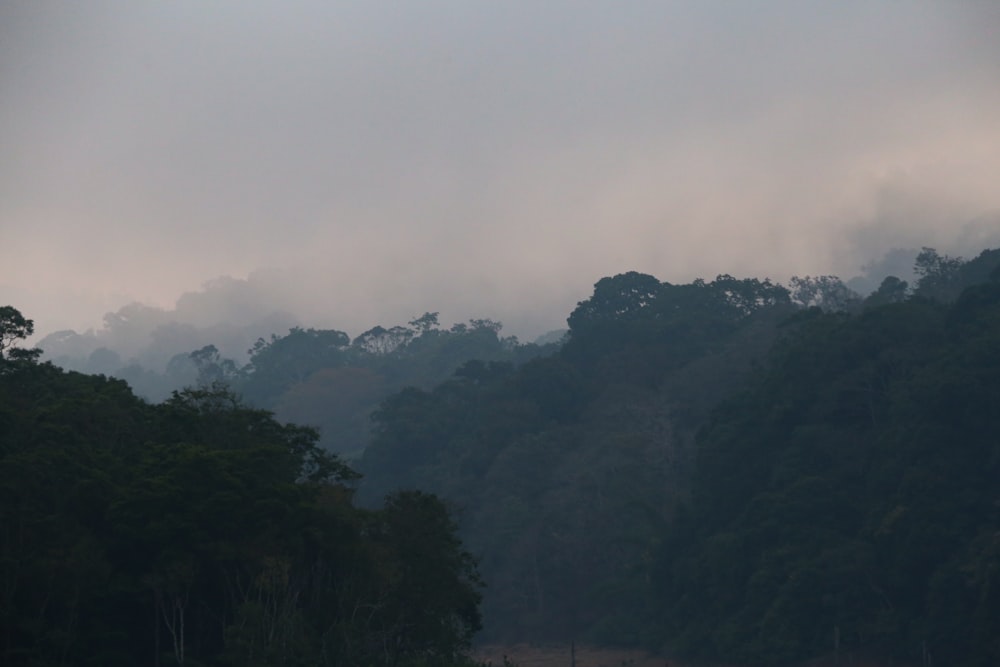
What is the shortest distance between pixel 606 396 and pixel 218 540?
146ft

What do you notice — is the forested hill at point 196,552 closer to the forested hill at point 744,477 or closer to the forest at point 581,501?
Result: the forest at point 581,501

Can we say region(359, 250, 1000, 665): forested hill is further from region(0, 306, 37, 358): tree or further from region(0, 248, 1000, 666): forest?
region(0, 306, 37, 358): tree

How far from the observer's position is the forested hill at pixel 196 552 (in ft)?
83.2

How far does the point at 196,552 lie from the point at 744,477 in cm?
3010

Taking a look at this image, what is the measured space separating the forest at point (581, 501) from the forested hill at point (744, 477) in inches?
4.8

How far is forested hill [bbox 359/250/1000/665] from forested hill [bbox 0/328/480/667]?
17.5m

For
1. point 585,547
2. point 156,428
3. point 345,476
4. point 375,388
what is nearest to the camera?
point 156,428

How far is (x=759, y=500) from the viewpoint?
158 feet

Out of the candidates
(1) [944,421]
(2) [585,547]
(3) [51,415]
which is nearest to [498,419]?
(2) [585,547]

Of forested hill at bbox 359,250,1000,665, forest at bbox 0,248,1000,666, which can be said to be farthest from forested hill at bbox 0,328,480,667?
forested hill at bbox 359,250,1000,665

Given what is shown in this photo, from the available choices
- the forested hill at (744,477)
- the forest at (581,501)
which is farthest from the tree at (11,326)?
the forested hill at (744,477)

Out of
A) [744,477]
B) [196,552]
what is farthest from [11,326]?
[744,477]

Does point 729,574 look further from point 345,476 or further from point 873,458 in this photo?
point 345,476

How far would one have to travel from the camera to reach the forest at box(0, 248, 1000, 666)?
2666cm
